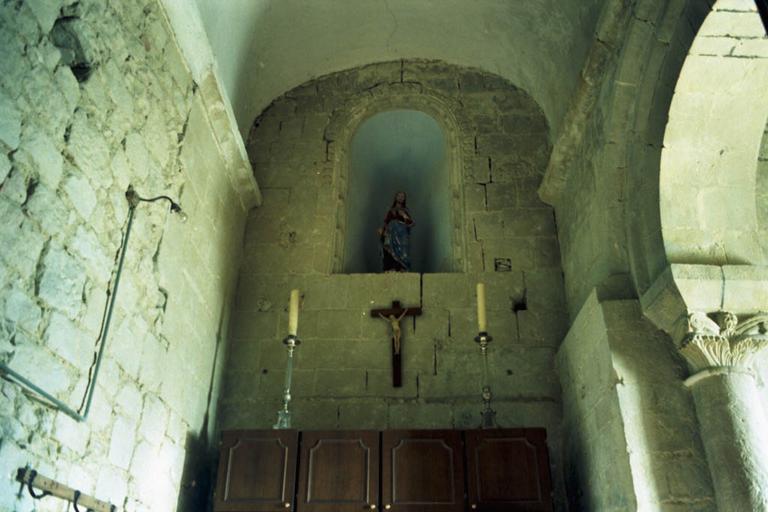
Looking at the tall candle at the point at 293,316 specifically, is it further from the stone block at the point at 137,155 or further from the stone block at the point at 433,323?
the stone block at the point at 137,155

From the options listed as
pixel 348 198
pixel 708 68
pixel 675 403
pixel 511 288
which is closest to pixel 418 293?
pixel 511 288

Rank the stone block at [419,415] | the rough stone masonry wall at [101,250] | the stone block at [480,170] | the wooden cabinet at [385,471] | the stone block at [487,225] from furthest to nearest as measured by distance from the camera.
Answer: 1. the stone block at [480,170]
2. the stone block at [487,225]
3. the stone block at [419,415]
4. the wooden cabinet at [385,471]
5. the rough stone masonry wall at [101,250]

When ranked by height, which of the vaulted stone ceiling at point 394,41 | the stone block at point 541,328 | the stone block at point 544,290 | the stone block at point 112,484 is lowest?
the stone block at point 112,484

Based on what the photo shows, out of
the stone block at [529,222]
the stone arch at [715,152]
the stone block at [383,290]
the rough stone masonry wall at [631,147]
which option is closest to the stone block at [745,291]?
the stone arch at [715,152]

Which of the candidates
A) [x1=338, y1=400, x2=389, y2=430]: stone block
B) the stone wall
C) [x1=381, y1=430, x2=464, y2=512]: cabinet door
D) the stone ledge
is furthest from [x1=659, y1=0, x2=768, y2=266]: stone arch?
[x1=338, y1=400, x2=389, y2=430]: stone block

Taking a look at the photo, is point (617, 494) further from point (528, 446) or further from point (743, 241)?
point (743, 241)

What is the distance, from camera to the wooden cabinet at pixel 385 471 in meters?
4.01

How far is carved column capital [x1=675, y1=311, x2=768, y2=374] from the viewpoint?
3.65 m

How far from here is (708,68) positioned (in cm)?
391

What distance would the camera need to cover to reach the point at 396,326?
17.0ft

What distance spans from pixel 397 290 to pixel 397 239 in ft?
2.43

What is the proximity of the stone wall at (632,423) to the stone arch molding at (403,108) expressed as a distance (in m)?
1.67

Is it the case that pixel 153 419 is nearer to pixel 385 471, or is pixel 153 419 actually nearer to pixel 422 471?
pixel 385 471

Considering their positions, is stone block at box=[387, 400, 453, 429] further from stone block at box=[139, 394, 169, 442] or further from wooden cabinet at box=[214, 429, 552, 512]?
stone block at box=[139, 394, 169, 442]
